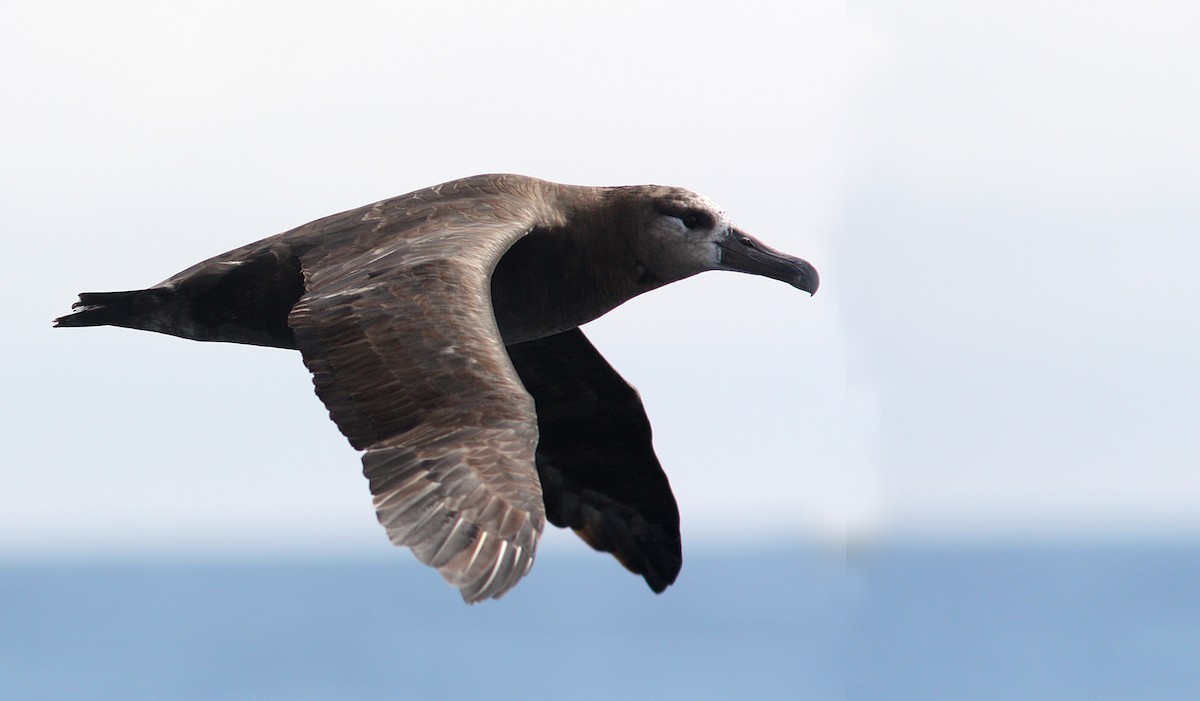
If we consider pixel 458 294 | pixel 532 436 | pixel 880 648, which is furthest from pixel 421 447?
pixel 880 648

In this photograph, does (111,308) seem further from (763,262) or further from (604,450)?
(763,262)

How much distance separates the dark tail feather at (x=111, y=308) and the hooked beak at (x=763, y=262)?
4.13 meters

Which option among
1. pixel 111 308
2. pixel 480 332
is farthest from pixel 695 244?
pixel 111 308

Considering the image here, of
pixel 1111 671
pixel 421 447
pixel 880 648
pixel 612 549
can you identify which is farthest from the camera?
pixel 880 648

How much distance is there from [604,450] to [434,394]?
15.8ft

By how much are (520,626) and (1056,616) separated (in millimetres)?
47760

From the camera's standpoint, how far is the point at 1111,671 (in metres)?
130

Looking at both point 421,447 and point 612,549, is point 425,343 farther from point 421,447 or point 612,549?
point 612,549

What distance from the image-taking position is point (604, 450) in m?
15.4

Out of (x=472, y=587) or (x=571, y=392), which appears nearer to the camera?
(x=472, y=587)

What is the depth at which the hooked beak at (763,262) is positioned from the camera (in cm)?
1402

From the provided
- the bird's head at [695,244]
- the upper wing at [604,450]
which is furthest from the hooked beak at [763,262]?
the upper wing at [604,450]

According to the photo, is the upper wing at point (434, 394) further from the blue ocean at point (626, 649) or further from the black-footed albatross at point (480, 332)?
the blue ocean at point (626, 649)

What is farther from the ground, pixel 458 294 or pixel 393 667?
pixel 458 294
